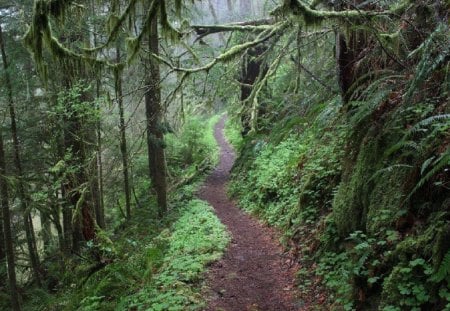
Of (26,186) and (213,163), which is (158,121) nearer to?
(26,186)

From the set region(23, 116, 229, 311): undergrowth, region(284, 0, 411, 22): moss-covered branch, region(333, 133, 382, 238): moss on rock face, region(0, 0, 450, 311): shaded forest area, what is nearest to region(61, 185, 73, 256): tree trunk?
region(0, 0, 450, 311): shaded forest area

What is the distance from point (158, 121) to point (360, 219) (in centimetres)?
705

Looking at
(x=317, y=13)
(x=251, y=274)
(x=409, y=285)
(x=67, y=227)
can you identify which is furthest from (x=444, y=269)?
(x=67, y=227)

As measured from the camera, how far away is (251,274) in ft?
22.1

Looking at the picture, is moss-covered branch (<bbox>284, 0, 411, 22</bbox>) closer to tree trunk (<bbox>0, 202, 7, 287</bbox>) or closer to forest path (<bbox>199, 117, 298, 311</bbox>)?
forest path (<bbox>199, 117, 298, 311</bbox>)

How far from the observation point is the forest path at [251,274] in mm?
5699

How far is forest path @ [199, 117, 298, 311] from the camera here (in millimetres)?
5699

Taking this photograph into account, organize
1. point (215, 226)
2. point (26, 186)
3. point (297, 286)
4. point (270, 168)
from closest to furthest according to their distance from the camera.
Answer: point (297, 286), point (215, 226), point (26, 186), point (270, 168)

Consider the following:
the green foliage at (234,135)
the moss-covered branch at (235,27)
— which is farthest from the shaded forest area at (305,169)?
the green foliage at (234,135)

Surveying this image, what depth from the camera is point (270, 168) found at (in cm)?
1186

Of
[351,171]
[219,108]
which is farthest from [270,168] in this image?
[219,108]

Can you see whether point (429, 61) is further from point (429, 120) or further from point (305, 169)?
point (305, 169)

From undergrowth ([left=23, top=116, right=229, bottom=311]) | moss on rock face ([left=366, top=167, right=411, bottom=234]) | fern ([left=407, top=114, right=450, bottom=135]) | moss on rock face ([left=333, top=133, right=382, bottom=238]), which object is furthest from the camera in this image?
undergrowth ([left=23, top=116, right=229, bottom=311])

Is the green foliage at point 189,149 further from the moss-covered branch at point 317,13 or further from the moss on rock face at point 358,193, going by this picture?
the moss-covered branch at point 317,13
